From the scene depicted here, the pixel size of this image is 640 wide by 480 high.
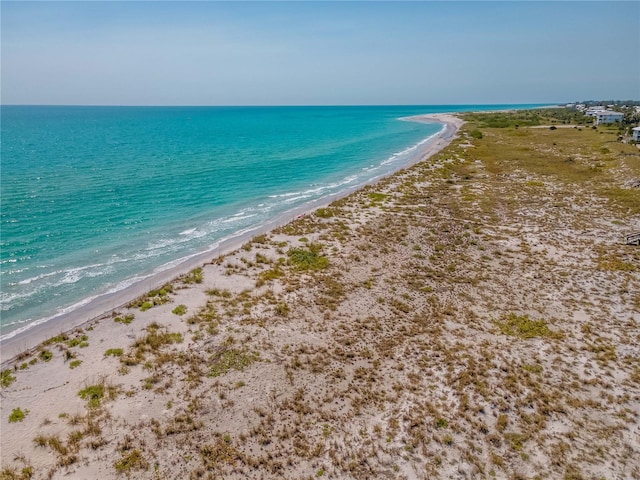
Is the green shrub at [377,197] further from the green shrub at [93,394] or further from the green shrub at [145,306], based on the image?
the green shrub at [93,394]

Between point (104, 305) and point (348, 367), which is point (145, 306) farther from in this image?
point (348, 367)

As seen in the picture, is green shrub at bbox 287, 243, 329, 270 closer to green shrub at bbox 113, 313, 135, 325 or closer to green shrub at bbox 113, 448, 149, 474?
green shrub at bbox 113, 313, 135, 325

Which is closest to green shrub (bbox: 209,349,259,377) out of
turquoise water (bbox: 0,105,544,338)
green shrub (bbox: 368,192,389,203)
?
turquoise water (bbox: 0,105,544,338)

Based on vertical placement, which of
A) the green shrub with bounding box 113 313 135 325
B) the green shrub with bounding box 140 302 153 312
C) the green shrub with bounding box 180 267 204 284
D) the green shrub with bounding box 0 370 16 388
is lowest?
the green shrub with bounding box 0 370 16 388

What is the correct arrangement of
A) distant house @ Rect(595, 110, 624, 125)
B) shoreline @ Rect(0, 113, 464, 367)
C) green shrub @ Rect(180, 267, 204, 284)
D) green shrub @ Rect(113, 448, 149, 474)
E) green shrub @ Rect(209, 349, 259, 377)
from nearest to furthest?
1. green shrub @ Rect(113, 448, 149, 474)
2. green shrub @ Rect(209, 349, 259, 377)
3. shoreline @ Rect(0, 113, 464, 367)
4. green shrub @ Rect(180, 267, 204, 284)
5. distant house @ Rect(595, 110, 624, 125)

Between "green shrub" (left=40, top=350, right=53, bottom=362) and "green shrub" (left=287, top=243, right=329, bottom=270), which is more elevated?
"green shrub" (left=287, top=243, right=329, bottom=270)

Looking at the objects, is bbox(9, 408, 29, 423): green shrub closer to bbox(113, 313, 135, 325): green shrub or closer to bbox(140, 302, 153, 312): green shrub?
bbox(113, 313, 135, 325): green shrub

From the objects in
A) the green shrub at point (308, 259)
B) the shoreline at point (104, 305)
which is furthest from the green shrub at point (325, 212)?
the green shrub at point (308, 259)

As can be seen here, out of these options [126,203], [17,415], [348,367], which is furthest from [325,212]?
[17,415]

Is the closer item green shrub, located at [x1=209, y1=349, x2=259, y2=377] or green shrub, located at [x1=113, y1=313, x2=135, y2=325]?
green shrub, located at [x1=209, y1=349, x2=259, y2=377]

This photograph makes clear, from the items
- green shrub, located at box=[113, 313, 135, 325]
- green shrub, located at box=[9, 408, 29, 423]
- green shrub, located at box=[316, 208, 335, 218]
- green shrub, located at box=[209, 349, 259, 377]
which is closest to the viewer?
green shrub, located at box=[9, 408, 29, 423]
